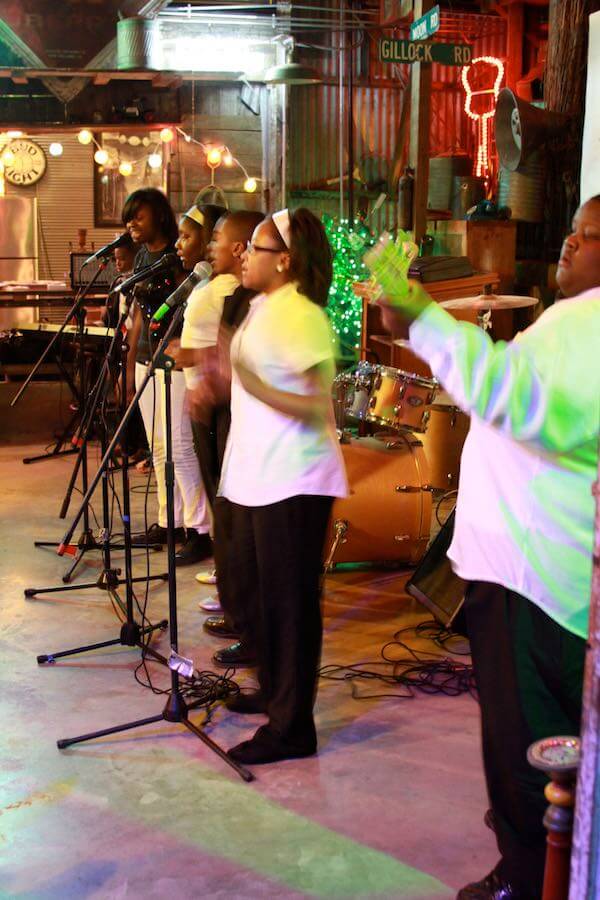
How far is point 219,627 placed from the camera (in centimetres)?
439

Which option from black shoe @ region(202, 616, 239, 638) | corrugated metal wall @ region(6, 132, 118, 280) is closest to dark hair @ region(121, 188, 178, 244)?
black shoe @ region(202, 616, 239, 638)

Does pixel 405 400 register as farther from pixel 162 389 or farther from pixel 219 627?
pixel 219 627

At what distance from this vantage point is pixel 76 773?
319cm

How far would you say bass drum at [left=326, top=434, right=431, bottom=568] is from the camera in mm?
5074

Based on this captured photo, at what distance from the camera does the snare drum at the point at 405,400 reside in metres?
5.27

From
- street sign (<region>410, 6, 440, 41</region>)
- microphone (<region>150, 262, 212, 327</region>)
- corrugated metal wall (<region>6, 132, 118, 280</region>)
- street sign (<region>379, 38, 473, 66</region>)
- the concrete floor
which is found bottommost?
the concrete floor

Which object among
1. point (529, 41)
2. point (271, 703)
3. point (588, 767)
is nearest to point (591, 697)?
point (588, 767)

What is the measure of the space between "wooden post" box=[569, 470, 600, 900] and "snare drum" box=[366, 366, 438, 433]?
385 cm

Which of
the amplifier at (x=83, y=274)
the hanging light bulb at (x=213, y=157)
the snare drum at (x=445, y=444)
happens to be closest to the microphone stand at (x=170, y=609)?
the snare drum at (x=445, y=444)

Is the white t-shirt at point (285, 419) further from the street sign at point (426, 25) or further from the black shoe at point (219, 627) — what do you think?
the street sign at point (426, 25)

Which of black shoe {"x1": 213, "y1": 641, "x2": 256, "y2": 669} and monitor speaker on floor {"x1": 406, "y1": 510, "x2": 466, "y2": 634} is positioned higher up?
monitor speaker on floor {"x1": 406, "y1": 510, "x2": 466, "y2": 634}

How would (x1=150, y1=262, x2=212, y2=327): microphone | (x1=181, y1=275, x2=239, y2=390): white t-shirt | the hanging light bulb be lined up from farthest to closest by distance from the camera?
the hanging light bulb, (x1=181, y1=275, x2=239, y2=390): white t-shirt, (x1=150, y1=262, x2=212, y2=327): microphone

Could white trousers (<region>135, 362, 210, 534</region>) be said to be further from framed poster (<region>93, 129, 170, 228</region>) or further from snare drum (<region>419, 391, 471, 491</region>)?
framed poster (<region>93, 129, 170, 228</region>)

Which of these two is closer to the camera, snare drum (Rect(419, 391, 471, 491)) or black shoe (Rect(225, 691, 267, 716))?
black shoe (Rect(225, 691, 267, 716))
